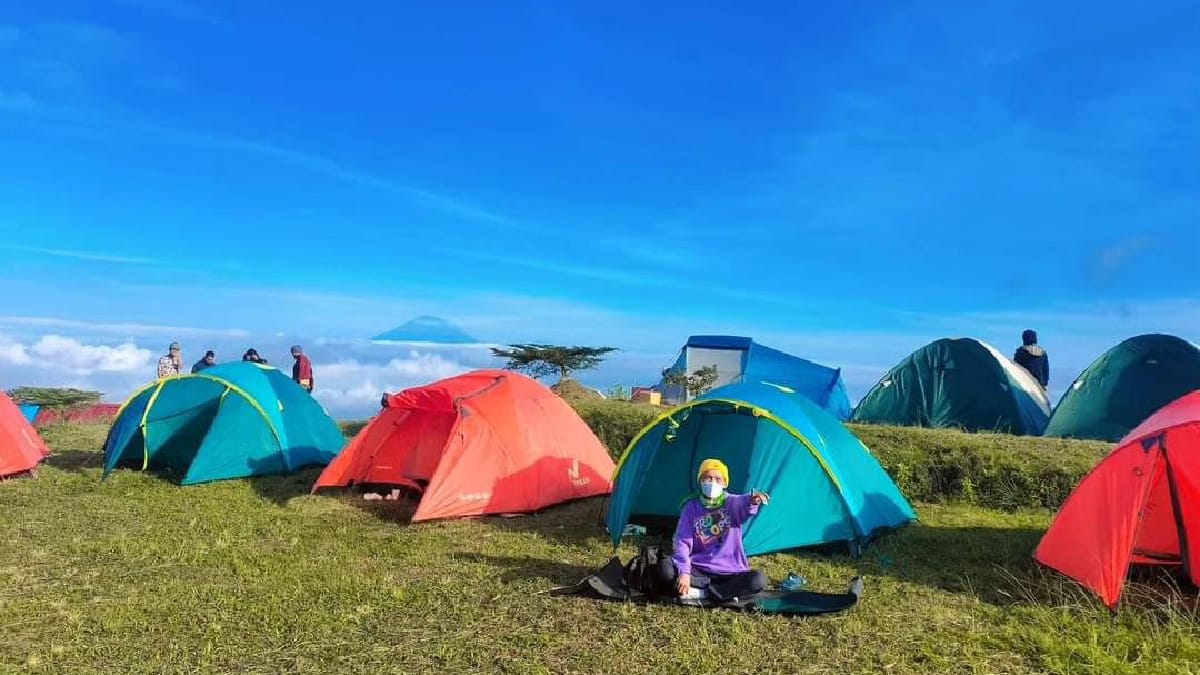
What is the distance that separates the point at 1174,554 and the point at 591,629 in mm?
5988

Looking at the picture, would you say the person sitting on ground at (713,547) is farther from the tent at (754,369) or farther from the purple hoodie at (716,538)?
the tent at (754,369)

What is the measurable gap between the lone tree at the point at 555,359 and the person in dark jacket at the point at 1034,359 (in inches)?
406

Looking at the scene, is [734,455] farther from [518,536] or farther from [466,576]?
[466,576]

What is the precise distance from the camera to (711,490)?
7109mm

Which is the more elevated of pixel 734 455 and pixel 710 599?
pixel 734 455

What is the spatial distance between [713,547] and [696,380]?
13198 mm

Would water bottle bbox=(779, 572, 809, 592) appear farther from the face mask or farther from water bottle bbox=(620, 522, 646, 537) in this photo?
water bottle bbox=(620, 522, 646, 537)

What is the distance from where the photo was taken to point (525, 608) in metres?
6.68

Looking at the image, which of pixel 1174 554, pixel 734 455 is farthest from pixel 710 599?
pixel 1174 554

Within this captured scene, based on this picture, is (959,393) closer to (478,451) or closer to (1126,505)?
(1126,505)

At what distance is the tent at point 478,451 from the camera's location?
10.3 m

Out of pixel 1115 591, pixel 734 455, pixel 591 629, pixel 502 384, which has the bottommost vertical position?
pixel 591 629

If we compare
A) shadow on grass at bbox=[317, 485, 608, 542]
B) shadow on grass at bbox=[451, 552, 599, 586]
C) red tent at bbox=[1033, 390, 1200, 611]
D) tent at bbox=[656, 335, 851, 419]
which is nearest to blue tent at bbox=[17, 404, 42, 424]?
shadow on grass at bbox=[317, 485, 608, 542]

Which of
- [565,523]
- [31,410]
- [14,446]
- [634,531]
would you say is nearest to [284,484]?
[14,446]
